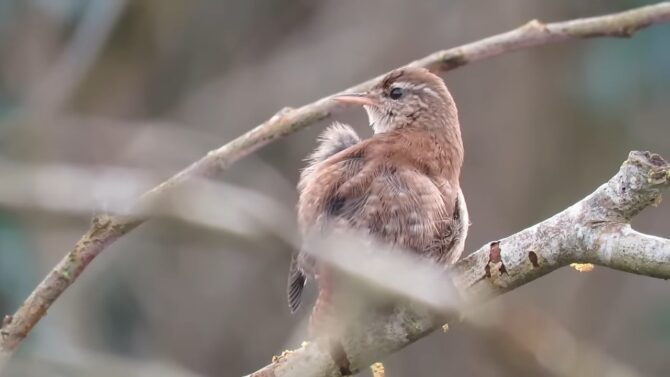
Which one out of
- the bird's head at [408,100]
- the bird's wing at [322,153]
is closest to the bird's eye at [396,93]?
the bird's head at [408,100]

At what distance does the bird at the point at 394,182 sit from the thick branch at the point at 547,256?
0.18 metres

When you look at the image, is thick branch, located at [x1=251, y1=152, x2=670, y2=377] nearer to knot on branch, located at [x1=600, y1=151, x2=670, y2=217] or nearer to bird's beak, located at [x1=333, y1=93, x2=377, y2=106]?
knot on branch, located at [x1=600, y1=151, x2=670, y2=217]

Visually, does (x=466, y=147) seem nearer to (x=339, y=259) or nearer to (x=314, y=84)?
(x=314, y=84)

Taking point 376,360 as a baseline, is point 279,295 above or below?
below

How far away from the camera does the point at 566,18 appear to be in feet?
27.0

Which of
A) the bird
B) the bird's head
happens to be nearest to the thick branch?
the bird

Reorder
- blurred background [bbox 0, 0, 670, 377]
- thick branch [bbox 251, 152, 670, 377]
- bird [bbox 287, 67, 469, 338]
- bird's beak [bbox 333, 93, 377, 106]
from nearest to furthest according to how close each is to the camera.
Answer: thick branch [bbox 251, 152, 670, 377]
bird [bbox 287, 67, 469, 338]
bird's beak [bbox 333, 93, 377, 106]
blurred background [bbox 0, 0, 670, 377]

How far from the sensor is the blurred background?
726 centimetres

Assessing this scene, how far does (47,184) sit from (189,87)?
5.20 metres

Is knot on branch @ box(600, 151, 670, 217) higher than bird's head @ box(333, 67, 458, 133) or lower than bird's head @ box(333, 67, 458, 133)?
lower

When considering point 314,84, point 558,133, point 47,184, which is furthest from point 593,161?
point 47,184

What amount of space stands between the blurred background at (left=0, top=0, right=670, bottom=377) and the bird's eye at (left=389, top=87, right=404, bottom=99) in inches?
86.7

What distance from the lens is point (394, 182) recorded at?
11.6 feet

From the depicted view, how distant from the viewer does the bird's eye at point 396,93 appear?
14.9 ft
